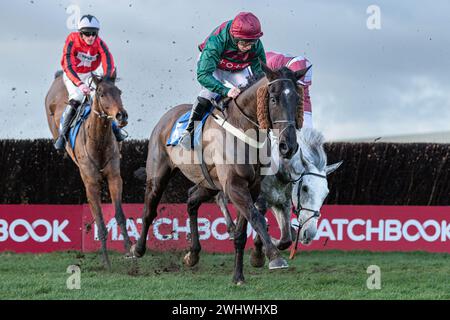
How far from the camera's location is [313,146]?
8852 millimetres

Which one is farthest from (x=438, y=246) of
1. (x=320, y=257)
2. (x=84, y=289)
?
(x=84, y=289)

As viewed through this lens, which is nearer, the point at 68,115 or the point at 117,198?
the point at 117,198

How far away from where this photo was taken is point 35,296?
23.6 ft

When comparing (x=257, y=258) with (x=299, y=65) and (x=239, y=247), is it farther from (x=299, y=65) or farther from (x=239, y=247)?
(x=299, y=65)

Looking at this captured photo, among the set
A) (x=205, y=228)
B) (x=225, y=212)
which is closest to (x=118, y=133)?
(x=225, y=212)

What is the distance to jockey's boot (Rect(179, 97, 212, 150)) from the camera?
7907 mm

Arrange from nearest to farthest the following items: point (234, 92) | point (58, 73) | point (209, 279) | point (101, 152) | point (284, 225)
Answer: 1. point (234, 92)
2. point (209, 279)
3. point (284, 225)
4. point (101, 152)
5. point (58, 73)

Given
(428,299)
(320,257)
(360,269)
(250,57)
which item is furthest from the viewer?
(320,257)

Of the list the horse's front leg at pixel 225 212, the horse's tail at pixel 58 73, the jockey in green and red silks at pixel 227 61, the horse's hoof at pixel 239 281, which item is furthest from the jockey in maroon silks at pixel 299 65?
the horse's tail at pixel 58 73

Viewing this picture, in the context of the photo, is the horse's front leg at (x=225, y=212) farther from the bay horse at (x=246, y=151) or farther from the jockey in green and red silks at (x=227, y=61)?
the jockey in green and red silks at (x=227, y=61)

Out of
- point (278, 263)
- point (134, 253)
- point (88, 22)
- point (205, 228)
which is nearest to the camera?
point (278, 263)

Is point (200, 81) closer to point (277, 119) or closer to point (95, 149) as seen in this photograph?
point (277, 119)

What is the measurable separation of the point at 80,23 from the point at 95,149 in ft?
5.01

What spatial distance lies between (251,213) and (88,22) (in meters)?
4.12
